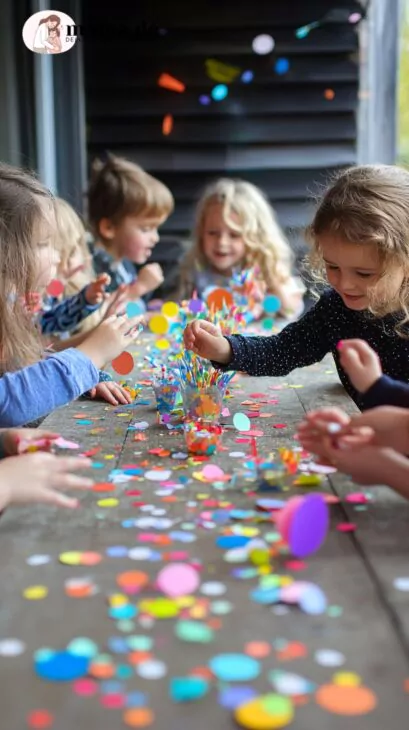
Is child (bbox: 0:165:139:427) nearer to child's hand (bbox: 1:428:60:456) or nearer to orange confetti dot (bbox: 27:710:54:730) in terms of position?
child's hand (bbox: 1:428:60:456)

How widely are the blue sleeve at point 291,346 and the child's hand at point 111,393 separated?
0.95 ft

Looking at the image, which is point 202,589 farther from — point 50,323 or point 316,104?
point 316,104

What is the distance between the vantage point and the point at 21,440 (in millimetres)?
1340

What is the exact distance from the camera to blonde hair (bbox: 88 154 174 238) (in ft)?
11.1

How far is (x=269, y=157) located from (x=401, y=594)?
3.44m

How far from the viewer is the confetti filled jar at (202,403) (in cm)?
155

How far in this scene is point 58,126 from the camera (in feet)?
13.4

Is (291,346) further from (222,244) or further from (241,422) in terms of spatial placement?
(222,244)

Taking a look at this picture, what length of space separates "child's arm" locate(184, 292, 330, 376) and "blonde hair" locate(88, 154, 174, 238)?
155cm

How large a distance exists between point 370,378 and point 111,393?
718 millimetres

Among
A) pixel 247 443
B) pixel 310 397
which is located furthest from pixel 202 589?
pixel 310 397

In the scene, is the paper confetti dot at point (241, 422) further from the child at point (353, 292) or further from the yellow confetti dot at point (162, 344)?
the yellow confetti dot at point (162, 344)

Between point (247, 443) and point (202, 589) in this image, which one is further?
point (247, 443)
